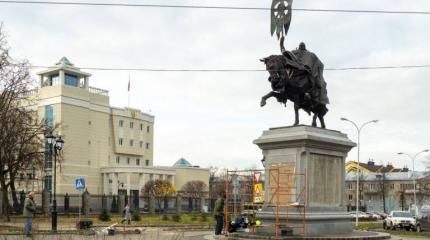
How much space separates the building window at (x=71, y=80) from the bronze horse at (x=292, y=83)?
90.0 metres

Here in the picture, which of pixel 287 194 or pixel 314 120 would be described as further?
pixel 314 120

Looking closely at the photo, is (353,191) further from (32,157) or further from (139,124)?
(32,157)

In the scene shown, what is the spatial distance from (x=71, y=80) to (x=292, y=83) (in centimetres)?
9125

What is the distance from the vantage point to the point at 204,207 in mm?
79938

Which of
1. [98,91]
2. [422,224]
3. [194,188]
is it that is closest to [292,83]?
[422,224]

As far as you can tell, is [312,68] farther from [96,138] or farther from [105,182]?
[105,182]

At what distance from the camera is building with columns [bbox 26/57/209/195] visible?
339ft

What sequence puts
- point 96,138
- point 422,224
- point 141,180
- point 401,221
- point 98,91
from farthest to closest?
point 98,91, point 96,138, point 141,180, point 401,221, point 422,224

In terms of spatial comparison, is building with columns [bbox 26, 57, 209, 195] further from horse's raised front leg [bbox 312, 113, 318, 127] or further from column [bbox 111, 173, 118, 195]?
horse's raised front leg [bbox 312, 113, 318, 127]

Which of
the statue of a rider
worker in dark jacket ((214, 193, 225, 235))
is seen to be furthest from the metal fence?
the statue of a rider

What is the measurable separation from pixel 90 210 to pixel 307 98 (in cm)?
5181

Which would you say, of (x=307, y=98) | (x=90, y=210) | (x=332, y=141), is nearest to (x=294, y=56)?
(x=307, y=98)

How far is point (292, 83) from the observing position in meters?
22.0

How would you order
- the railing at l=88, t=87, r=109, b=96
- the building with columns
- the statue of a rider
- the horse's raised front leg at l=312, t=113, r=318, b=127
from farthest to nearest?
1. the railing at l=88, t=87, r=109, b=96
2. the building with columns
3. the horse's raised front leg at l=312, t=113, r=318, b=127
4. the statue of a rider
